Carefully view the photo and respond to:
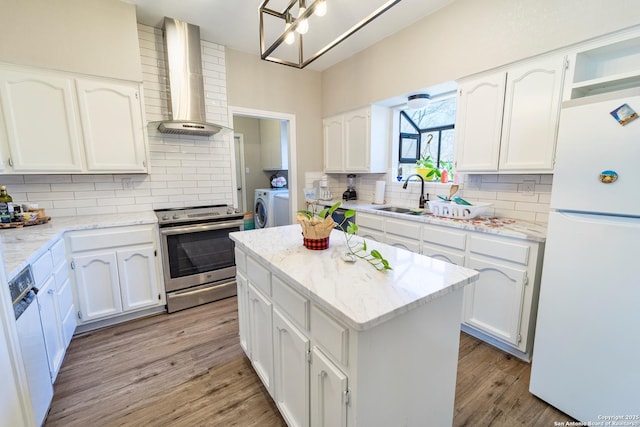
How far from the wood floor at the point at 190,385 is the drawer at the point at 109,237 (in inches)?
29.6

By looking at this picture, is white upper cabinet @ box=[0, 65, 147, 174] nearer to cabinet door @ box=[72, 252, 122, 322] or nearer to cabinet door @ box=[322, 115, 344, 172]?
cabinet door @ box=[72, 252, 122, 322]

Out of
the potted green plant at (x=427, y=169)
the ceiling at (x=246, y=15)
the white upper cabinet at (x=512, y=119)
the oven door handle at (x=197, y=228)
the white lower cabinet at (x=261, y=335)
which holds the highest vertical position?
the ceiling at (x=246, y=15)

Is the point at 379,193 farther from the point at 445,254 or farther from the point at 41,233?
the point at 41,233

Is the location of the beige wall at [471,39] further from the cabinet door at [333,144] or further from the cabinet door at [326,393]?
the cabinet door at [326,393]

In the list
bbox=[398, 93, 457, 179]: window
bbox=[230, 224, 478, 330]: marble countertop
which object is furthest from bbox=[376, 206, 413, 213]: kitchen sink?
bbox=[230, 224, 478, 330]: marble countertop

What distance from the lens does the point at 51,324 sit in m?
1.62

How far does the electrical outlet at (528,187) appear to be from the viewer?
2.15 meters

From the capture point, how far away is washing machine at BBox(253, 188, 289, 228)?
4857mm

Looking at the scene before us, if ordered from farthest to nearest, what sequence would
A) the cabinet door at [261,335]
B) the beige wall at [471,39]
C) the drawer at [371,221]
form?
the drawer at [371,221] < the beige wall at [471,39] < the cabinet door at [261,335]

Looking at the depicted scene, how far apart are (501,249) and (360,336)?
60.5 inches

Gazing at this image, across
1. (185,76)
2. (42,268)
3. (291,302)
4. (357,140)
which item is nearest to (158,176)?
(185,76)

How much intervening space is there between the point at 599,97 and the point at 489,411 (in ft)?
5.58

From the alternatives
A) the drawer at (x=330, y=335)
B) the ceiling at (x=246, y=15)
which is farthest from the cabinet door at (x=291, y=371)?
the ceiling at (x=246, y=15)

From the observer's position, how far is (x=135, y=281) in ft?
7.83
